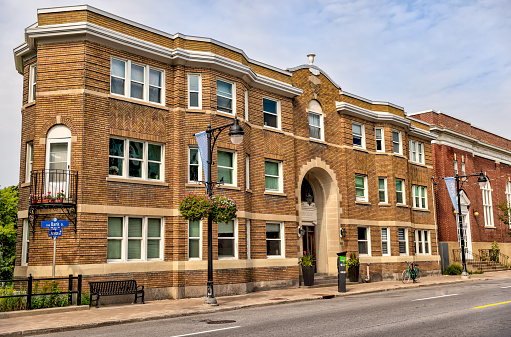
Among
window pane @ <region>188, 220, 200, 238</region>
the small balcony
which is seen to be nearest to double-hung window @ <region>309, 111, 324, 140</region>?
window pane @ <region>188, 220, 200, 238</region>

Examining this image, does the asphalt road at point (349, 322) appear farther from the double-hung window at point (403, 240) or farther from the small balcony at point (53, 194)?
the double-hung window at point (403, 240)

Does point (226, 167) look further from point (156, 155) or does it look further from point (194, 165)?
point (156, 155)

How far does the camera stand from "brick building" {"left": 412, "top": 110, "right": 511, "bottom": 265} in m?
38.6

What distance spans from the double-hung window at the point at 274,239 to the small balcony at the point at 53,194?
10149mm

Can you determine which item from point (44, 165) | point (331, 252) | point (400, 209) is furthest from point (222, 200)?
point (400, 209)

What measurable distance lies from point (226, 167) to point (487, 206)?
31.8 meters

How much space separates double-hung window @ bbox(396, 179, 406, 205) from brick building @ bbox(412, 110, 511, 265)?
19.4 feet

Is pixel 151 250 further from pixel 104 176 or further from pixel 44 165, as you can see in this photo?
pixel 44 165

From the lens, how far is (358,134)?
32.1m

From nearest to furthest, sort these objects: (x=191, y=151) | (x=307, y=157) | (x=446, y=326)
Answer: (x=446, y=326) < (x=191, y=151) < (x=307, y=157)

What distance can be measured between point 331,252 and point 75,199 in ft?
52.3

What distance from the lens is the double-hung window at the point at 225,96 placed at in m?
22.8

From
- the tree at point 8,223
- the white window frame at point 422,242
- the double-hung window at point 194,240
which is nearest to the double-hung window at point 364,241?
the white window frame at point 422,242

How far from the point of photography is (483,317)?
1261 centimetres
